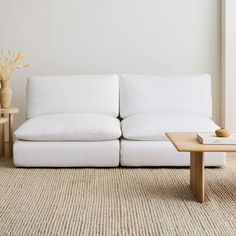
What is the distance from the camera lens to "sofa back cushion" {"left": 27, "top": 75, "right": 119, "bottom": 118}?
4.32m

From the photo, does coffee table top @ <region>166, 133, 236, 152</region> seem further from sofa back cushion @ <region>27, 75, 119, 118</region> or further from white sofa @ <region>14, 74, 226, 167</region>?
sofa back cushion @ <region>27, 75, 119, 118</region>

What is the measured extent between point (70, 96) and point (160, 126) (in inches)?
40.6

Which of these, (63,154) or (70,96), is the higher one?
(70,96)

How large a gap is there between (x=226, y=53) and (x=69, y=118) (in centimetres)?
191

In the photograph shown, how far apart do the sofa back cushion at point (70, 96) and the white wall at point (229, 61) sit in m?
1.24

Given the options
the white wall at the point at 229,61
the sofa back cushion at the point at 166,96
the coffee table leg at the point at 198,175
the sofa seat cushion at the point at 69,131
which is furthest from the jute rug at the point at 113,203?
the white wall at the point at 229,61

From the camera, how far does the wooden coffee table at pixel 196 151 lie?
8.72ft

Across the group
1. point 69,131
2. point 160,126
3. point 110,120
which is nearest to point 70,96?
point 110,120

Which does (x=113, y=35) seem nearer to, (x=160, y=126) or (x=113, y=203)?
(x=160, y=126)

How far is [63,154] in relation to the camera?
3729 mm

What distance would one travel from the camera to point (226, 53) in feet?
15.7

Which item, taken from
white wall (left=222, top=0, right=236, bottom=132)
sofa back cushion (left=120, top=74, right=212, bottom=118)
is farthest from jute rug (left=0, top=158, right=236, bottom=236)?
white wall (left=222, top=0, right=236, bottom=132)

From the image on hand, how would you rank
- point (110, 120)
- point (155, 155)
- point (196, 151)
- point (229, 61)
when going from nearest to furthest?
point (196, 151)
point (155, 155)
point (110, 120)
point (229, 61)

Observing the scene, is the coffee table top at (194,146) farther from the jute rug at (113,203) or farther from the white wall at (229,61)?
Result: the white wall at (229,61)
